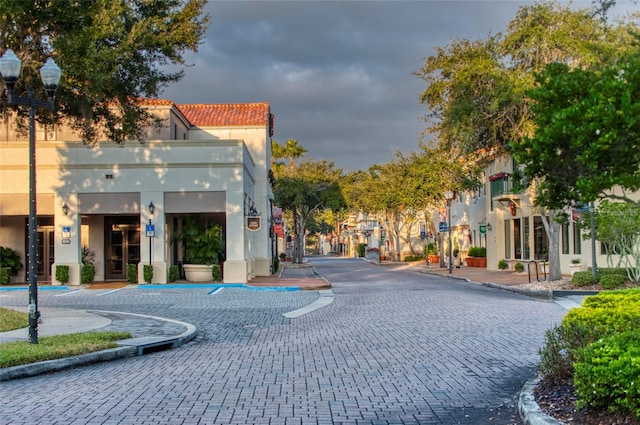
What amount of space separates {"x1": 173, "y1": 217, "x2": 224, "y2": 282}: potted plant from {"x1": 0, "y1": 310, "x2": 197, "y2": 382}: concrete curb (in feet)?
52.4

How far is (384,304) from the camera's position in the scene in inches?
729

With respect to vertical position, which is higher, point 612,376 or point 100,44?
point 100,44

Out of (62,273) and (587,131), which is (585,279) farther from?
(62,273)

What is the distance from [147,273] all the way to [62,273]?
3.44 m

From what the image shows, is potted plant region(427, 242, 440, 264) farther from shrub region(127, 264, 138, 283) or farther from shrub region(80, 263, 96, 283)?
shrub region(80, 263, 96, 283)

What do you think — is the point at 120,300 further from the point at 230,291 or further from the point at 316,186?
the point at 316,186

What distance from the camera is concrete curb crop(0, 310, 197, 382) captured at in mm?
8680

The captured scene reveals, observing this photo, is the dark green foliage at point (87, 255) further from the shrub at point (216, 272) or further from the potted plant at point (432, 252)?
the potted plant at point (432, 252)

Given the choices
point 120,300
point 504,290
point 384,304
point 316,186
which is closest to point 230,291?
point 120,300

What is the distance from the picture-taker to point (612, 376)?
16.7 ft

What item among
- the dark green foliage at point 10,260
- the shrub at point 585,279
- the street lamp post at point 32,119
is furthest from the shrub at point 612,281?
the dark green foliage at point 10,260

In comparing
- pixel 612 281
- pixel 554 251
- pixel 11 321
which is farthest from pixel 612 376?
pixel 554 251

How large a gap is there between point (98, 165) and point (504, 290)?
17.3 meters

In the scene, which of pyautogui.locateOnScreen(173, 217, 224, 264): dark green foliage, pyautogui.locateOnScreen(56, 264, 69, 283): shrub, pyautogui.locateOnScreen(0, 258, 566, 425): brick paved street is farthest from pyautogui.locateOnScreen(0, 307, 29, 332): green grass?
pyautogui.locateOnScreen(173, 217, 224, 264): dark green foliage
